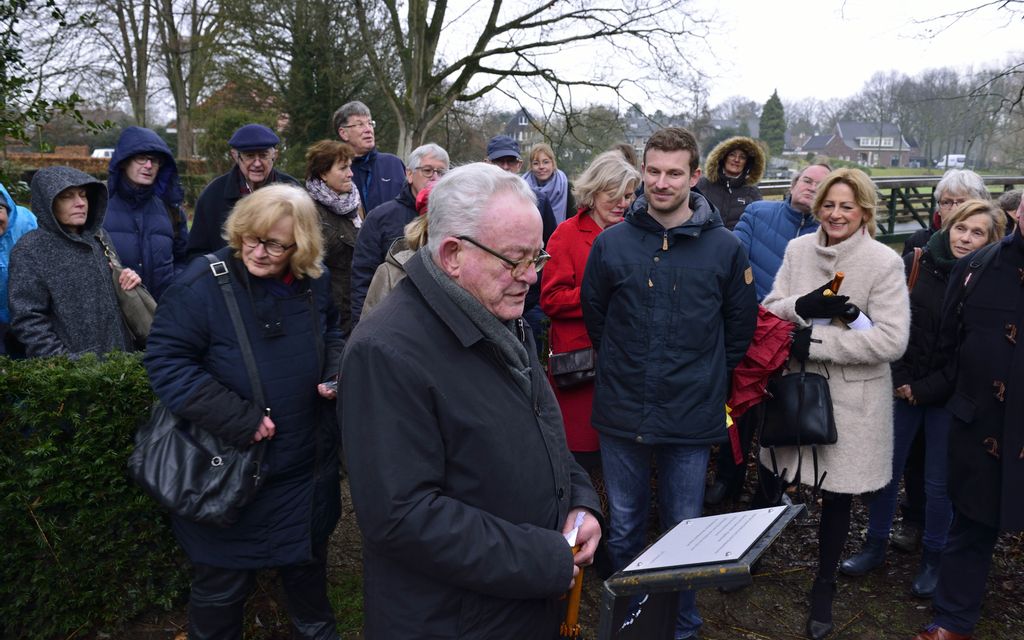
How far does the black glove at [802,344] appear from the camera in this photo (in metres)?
3.22

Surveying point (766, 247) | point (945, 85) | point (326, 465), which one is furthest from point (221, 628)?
point (945, 85)

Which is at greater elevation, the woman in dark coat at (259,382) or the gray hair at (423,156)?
the gray hair at (423,156)

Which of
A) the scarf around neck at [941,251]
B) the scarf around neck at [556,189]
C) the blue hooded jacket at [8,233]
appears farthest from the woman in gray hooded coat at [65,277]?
the scarf around neck at [556,189]

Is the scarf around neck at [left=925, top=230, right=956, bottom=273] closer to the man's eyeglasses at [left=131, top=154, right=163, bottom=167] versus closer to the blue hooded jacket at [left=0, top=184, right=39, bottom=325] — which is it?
the man's eyeglasses at [left=131, top=154, right=163, bottom=167]

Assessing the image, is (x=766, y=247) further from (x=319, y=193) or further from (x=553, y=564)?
(x=553, y=564)

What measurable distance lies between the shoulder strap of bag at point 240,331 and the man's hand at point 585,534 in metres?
1.22

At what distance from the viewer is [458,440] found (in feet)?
5.62

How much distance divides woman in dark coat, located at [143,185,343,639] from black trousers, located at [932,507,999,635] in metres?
2.67

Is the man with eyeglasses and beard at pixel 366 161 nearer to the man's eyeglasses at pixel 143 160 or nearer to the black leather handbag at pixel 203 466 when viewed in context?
the man's eyeglasses at pixel 143 160

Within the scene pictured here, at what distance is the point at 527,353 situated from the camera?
1994 mm

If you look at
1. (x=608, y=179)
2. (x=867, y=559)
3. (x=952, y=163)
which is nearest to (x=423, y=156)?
(x=608, y=179)

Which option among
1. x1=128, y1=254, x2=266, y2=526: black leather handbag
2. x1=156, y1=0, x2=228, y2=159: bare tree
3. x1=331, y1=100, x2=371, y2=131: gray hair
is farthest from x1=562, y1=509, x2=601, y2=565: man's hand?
x1=156, y1=0, x2=228, y2=159: bare tree

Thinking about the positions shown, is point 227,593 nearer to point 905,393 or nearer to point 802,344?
point 802,344

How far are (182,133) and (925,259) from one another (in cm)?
2791
